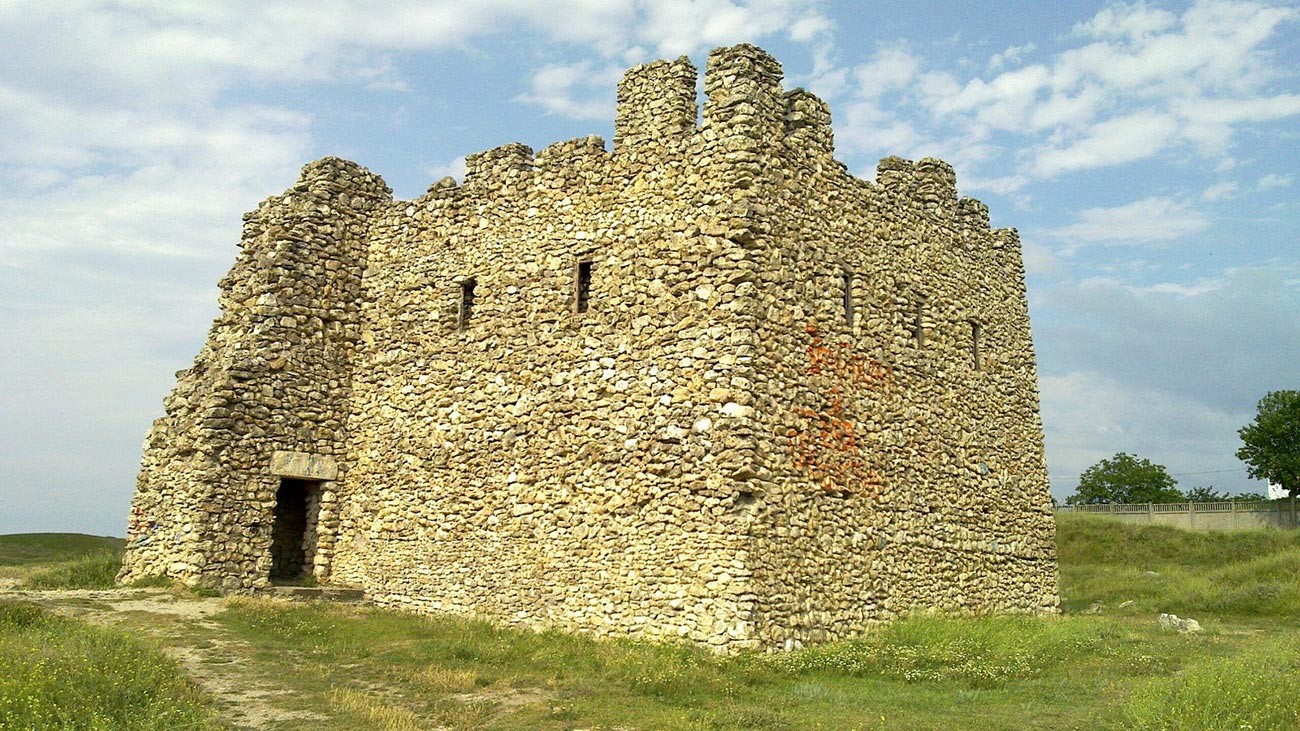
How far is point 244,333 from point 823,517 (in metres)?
10.7

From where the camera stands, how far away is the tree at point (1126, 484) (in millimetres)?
61625

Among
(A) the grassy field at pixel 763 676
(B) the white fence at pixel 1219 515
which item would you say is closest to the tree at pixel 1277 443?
(B) the white fence at pixel 1219 515

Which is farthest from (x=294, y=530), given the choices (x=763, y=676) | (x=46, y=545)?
(x=46, y=545)

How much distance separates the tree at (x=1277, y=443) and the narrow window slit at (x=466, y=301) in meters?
44.4

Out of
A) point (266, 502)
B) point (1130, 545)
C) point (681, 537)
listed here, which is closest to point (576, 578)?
point (681, 537)

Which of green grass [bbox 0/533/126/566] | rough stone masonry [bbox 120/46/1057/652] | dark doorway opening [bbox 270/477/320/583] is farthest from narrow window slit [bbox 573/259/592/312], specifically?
green grass [bbox 0/533/126/566]

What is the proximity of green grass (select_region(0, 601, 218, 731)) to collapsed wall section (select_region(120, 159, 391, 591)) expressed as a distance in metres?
5.59

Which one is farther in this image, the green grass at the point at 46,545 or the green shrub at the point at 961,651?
the green grass at the point at 46,545

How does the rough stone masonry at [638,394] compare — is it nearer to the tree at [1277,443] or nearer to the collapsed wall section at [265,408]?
the collapsed wall section at [265,408]

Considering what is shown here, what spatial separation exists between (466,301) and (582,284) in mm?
2726

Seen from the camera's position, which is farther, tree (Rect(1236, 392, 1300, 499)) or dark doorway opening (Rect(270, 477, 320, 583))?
tree (Rect(1236, 392, 1300, 499))

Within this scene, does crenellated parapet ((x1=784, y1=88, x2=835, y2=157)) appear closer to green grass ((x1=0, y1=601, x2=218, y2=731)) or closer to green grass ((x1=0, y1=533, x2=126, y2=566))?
green grass ((x1=0, y1=601, x2=218, y2=731))

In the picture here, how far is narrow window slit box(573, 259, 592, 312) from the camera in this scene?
14.8m

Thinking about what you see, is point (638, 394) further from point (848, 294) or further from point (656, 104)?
point (656, 104)
